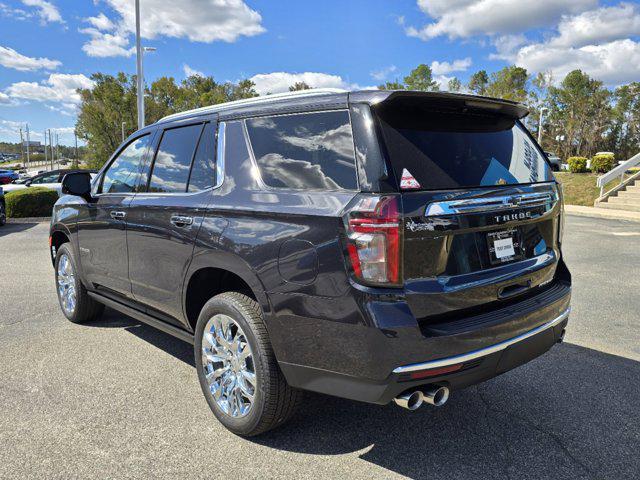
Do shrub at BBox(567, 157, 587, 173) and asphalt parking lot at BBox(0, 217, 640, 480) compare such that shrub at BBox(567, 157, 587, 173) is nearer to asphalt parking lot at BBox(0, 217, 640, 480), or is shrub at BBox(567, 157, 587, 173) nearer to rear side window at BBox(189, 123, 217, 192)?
asphalt parking lot at BBox(0, 217, 640, 480)

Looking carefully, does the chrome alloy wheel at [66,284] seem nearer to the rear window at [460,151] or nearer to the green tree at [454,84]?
the rear window at [460,151]

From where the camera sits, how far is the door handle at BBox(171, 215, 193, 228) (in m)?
3.18

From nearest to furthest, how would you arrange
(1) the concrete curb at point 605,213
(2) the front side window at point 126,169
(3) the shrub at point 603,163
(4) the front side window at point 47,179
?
(2) the front side window at point 126,169, (1) the concrete curb at point 605,213, (4) the front side window at point 47,179, (3) the shrub at point 603,163

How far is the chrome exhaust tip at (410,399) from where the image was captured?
2.37m

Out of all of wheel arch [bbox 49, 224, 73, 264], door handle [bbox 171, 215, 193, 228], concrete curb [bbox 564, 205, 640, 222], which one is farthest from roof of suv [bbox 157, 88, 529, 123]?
concrete curb [bbox 564, 205, 640, 222]

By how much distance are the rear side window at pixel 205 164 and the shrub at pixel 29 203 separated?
13109mm

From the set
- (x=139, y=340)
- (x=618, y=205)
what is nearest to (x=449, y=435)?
(x=139, y=340)

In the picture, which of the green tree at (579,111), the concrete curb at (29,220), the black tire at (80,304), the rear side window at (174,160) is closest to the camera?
the rear side window at (174,160)

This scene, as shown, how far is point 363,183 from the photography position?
2359mm

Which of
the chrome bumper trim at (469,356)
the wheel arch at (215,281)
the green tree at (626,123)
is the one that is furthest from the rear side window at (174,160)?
the green tree at (626,123)

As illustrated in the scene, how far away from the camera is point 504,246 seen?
2703 millimetres

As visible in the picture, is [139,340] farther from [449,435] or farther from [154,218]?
[449,435]

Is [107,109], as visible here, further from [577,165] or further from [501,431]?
[501,431]

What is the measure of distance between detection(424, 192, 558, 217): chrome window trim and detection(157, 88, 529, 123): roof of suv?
0.55 metres
